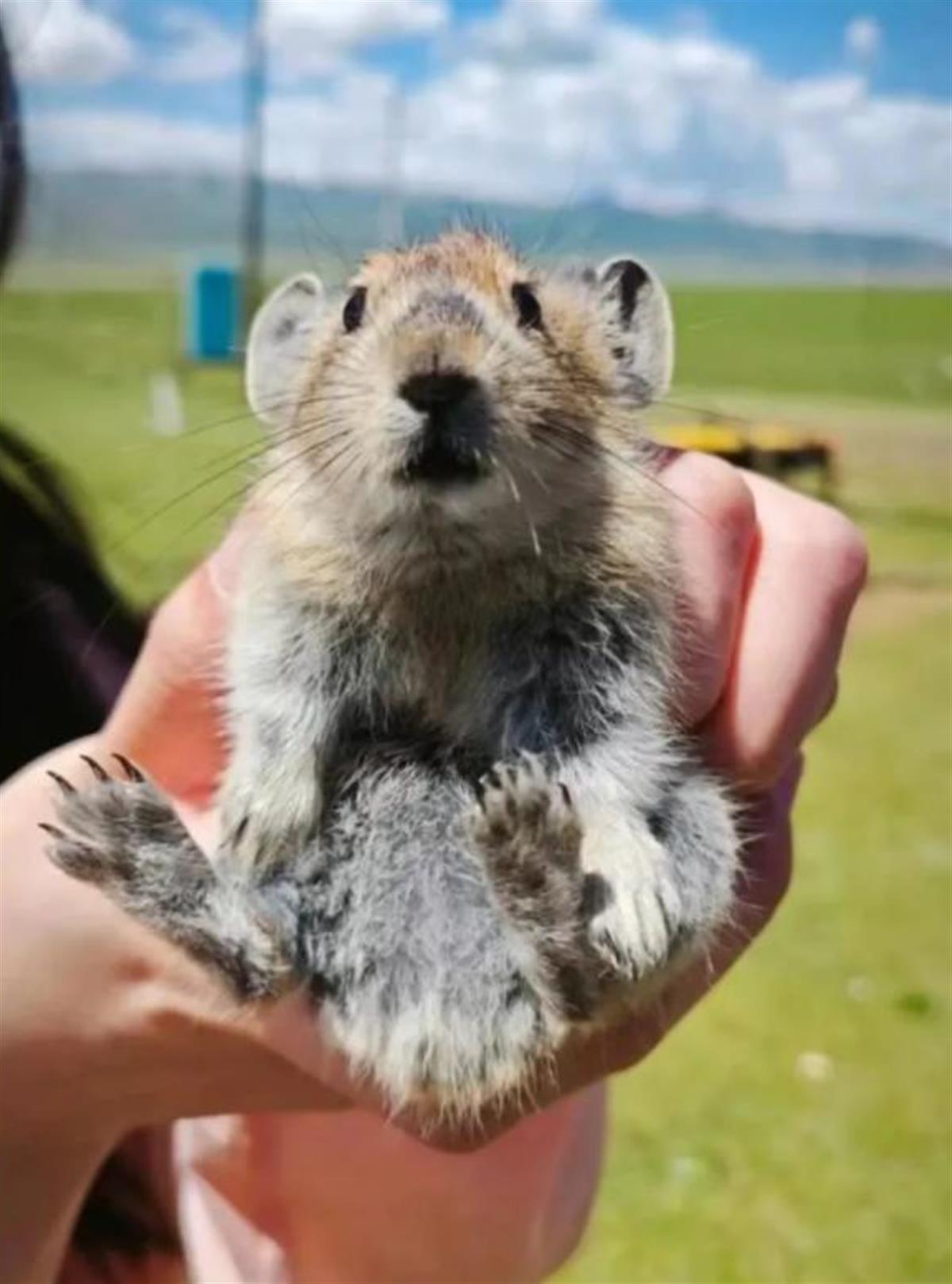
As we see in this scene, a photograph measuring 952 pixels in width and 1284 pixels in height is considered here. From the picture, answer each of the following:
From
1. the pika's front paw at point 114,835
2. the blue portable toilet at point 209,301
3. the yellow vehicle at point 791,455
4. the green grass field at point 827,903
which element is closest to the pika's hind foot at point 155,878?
the pika's front paw at point 114,835

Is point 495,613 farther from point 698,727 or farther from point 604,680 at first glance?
point 698,727

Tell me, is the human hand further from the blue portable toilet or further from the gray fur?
the blue portable toilet

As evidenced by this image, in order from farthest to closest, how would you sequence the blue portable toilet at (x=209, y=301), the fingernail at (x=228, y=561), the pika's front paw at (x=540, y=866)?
the blue portable toilet at (x=209, y=301) < the fingernail at (x=228, y=561) < the pika's front paw at (x=540, y=866)

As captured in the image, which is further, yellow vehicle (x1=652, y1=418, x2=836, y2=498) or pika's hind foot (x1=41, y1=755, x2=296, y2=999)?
yellow vehicle (x1=652, y1=418, x2=836, y2=498)

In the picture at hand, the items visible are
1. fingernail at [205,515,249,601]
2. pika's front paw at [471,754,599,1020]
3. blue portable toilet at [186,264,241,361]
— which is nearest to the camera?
pika's front paw at [471,754,599,1020]

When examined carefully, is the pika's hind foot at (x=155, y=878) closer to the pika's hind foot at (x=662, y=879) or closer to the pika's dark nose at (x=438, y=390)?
the pika's hind foot at (x=662, y=879)

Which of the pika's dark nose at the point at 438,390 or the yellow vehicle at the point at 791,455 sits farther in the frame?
the yellow vehicle at the point at 791,455

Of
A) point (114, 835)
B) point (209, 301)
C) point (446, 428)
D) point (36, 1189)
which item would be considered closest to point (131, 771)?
point (114, 835)

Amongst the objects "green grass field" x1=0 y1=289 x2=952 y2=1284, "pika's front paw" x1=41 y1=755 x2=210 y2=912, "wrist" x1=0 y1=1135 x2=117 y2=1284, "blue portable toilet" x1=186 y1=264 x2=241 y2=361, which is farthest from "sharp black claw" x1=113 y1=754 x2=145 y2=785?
"blue portable toilet" x1=186 y1=264 x2=241 y2=361
